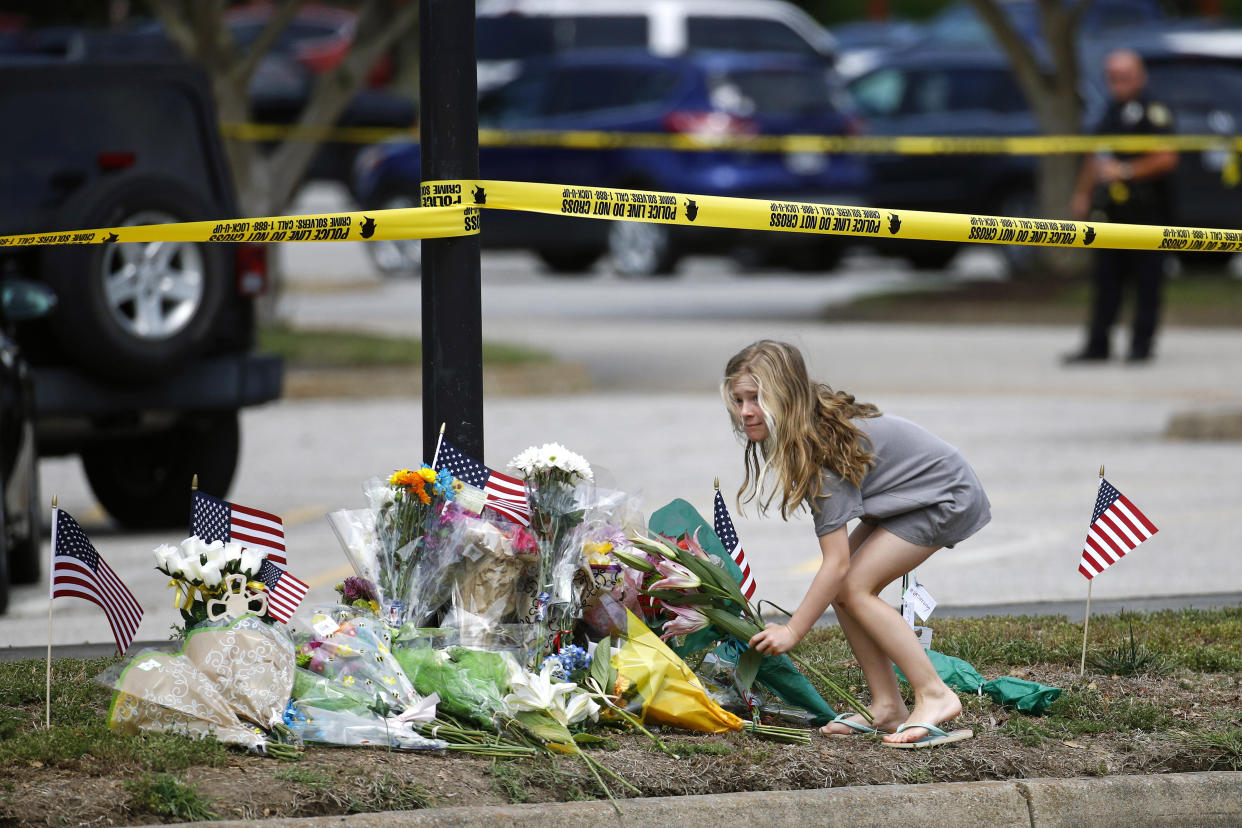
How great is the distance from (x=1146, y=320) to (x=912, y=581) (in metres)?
9.40

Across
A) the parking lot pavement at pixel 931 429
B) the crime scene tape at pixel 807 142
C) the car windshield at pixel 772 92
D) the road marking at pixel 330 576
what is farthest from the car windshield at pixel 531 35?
the road marking at pixel 330 576

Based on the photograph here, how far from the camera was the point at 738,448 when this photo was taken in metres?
11.2

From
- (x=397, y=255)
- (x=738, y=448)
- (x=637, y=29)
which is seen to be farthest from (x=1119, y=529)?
(x=637, y=29)

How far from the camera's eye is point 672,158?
19000 mm

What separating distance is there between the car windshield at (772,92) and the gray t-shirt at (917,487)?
47.0 feet

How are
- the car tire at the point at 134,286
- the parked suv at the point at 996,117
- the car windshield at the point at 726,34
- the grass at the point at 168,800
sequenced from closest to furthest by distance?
1. the grass at the point at 168,800
2. the car tire at the point at 134,286
3. the parked suv at the point at 996,117
4. the car windshield at the point at 726,34

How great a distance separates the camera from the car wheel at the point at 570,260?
2244 cm

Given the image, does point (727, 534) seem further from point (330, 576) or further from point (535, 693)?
point (330, 576)

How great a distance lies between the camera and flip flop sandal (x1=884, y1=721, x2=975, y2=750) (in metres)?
4.89

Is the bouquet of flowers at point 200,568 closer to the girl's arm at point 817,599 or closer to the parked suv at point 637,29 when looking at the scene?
the girl's arm at point 817,599

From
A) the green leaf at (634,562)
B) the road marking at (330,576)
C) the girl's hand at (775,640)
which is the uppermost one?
the green leaf at (634,562)

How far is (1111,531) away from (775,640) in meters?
1.27

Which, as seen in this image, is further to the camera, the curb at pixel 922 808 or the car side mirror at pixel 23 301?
the car side mirror at pixel 23 301

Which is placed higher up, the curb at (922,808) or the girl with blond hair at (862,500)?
the girl with blond hair at (862,500)
